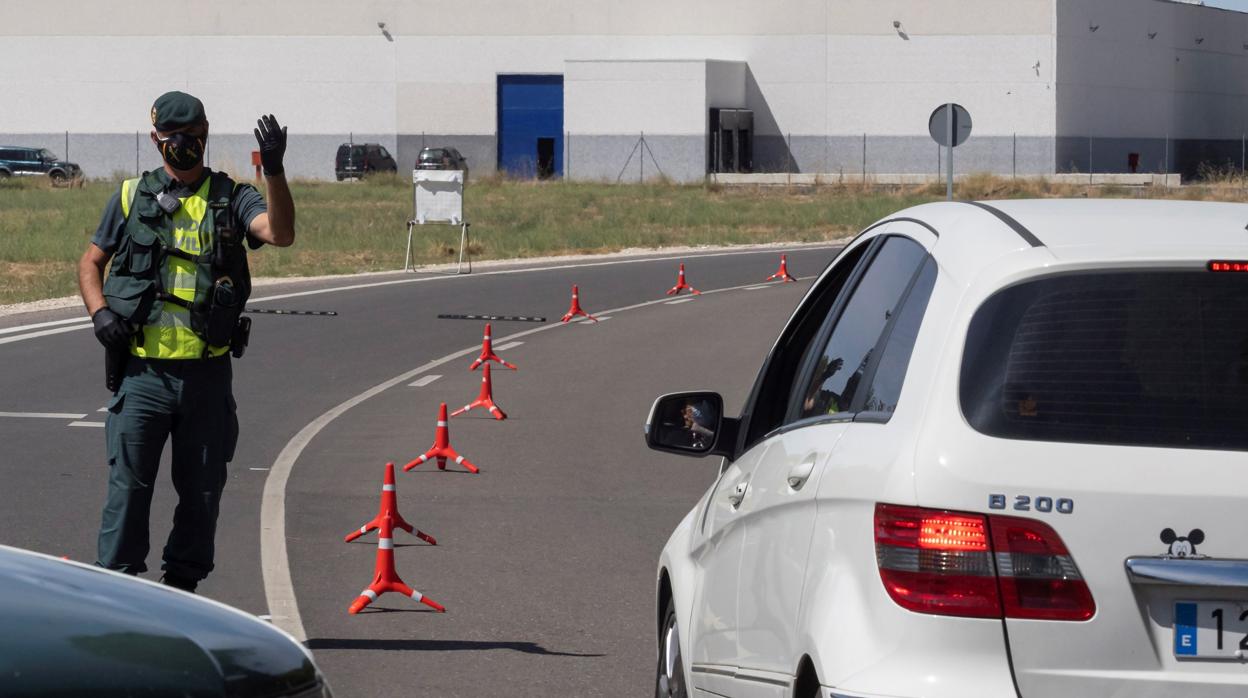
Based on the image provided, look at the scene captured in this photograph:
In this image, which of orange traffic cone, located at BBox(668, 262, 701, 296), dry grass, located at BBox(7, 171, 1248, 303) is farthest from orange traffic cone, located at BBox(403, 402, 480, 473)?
orange traffic cone, located at BBox(668, 262, 701, 296)

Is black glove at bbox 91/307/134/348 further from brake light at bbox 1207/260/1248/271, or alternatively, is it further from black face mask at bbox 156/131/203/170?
brake light at bbox 1207/260/1248/271

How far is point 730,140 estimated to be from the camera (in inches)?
2891

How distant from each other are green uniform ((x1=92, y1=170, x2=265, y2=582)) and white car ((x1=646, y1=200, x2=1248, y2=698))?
3469 millimetres

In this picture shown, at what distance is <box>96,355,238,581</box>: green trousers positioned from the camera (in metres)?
6.83

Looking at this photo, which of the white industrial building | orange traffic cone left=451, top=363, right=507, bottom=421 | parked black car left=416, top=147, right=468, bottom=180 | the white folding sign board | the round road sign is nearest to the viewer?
orange traffic cone left=451, top=363, right=507, bottom=421

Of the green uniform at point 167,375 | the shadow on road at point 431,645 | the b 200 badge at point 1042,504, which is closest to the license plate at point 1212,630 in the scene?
the b 200 badge at point 1042,504

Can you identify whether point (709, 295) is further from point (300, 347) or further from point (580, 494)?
point (580, 494)

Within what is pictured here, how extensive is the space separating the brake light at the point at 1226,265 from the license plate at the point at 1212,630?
66 cm

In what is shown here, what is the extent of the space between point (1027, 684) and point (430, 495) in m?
8.16

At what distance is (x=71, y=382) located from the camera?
1648 centimetres

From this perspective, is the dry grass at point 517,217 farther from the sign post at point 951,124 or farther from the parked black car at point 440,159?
the sign post at point 951,124

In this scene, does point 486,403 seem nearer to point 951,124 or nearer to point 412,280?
point 951,124

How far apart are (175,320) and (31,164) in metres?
66.7

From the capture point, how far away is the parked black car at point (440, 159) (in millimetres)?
70750
